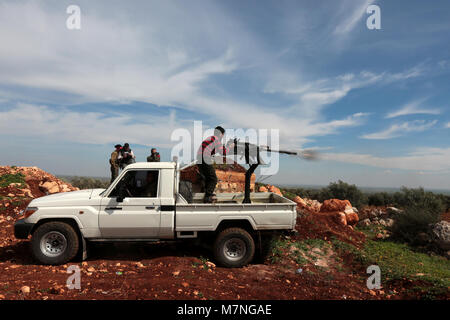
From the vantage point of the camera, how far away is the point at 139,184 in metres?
6.07

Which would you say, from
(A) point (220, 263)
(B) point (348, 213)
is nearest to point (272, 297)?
(A) point (220, 263)

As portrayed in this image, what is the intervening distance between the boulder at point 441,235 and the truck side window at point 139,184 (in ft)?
38.0

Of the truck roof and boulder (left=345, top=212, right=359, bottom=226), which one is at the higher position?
the truck roof

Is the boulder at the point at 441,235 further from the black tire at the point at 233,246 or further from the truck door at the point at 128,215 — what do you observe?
the truck door at the point at 128,215

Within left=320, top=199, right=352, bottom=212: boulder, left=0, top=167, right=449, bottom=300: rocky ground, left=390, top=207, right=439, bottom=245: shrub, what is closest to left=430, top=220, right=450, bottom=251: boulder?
left=390, top=207, right=439, bottom=245: shrub

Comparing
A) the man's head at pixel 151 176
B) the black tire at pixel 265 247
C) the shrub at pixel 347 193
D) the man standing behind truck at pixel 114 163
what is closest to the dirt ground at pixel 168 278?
the black tire at pixel 265 247

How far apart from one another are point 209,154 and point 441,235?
1052 centimetres

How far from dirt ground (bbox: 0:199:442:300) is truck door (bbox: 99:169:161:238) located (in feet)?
2.36

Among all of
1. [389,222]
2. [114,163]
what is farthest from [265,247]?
[389,222]

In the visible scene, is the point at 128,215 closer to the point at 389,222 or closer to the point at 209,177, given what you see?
the point at 209,177

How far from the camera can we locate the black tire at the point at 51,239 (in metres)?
5.70

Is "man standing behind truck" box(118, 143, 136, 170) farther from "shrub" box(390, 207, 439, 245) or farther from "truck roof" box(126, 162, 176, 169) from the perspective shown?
"shrub" box(390, 207, 439, 245)

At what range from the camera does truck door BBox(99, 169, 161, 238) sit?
581 cm

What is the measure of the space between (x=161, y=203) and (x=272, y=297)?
9.43 ft
